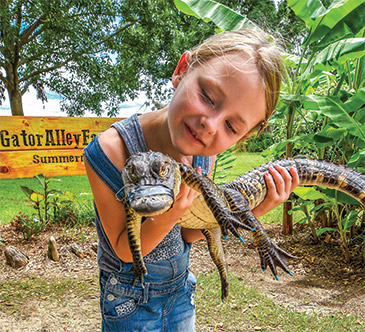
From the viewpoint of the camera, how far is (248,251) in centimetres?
459

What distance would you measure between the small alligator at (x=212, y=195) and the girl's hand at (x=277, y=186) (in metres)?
0.10

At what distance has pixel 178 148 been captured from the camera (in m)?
1.10

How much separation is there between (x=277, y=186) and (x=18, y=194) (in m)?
6.36

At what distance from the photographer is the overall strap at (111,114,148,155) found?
4.13ft

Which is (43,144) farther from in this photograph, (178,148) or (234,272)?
(178,148)

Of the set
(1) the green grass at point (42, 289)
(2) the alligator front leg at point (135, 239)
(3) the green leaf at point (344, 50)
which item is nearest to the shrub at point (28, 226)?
(1) the green grass at point (42, 289)

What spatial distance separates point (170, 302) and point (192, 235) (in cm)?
35

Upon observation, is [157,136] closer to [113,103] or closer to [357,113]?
[357,113]

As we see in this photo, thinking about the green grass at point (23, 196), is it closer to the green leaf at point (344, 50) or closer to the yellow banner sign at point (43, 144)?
the yellow banner sign at point (43, 144)

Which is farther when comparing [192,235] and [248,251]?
[248,251]

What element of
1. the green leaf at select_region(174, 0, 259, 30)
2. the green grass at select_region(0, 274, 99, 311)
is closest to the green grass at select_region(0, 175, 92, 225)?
the green grass at select_region(0, 274, 99, 311)

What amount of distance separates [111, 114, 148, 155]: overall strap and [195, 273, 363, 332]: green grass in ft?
7.60

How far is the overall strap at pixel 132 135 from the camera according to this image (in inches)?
49.6

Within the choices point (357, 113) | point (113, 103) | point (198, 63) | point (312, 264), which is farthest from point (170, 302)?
point (113, 103)
